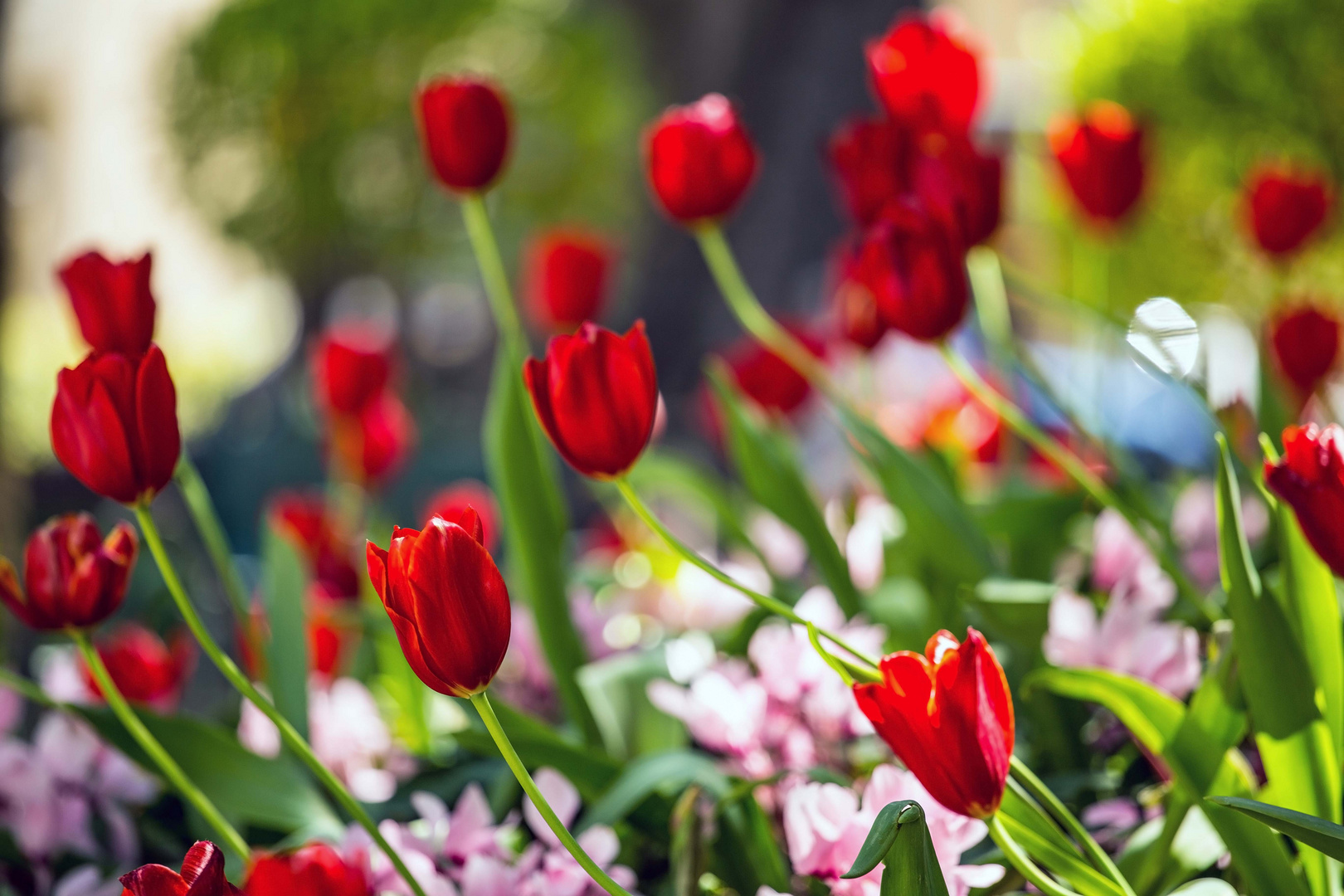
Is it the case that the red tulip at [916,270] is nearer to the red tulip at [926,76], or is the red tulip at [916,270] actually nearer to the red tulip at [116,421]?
the red tulip at [926,76]

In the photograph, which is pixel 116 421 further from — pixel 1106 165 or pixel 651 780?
pixel 1106 165

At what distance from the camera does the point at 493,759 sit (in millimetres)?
479

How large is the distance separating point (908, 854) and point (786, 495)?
0.26 m

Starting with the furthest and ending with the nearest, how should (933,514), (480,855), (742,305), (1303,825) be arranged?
(742,305) → (933,514) → (480,855) → (1303,825)

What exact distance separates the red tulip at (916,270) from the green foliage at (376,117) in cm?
331

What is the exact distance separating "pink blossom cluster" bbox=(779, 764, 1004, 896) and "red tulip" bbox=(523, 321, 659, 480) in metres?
0.11

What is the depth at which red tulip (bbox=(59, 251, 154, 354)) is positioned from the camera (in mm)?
385

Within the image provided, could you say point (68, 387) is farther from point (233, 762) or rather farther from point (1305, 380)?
point (1305, 380)

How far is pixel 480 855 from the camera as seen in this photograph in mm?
378

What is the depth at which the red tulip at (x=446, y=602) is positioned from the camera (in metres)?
0.28

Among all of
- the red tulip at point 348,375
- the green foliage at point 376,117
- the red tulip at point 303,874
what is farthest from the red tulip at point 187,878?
the green foliage at point 376,117

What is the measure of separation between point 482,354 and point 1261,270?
3.31 meters

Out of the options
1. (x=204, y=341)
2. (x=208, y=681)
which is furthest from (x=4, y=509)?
(x=204, y=341)

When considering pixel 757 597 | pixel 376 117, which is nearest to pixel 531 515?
pixel 757 597
